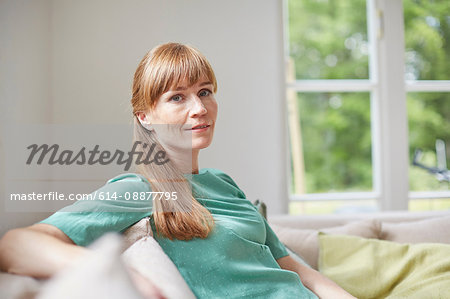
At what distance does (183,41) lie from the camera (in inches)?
107

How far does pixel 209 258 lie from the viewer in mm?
923

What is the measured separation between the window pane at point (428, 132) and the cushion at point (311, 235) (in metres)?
1.39

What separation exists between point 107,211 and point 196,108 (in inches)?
12.1

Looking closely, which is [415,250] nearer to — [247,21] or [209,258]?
[209,258]

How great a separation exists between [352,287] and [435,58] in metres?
2.20

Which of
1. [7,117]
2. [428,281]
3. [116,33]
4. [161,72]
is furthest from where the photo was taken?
[116,33]

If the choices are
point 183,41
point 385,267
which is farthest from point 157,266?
point 183,41

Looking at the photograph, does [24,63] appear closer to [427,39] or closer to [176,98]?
[176,98]

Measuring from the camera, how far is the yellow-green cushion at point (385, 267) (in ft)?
4.88

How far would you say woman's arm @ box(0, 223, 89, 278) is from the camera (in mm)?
628

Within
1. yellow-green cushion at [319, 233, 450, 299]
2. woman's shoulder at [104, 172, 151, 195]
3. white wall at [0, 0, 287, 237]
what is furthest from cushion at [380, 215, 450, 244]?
woman's shoulder at [104, 172, 151, 195]

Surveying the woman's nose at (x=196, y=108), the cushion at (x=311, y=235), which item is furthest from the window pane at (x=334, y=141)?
the woman's nose at (x=196, y=108)

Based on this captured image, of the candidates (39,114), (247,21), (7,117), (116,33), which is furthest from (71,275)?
(247,21)

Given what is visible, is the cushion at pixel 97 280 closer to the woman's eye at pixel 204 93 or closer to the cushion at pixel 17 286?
the cushion at pixel 17 286
